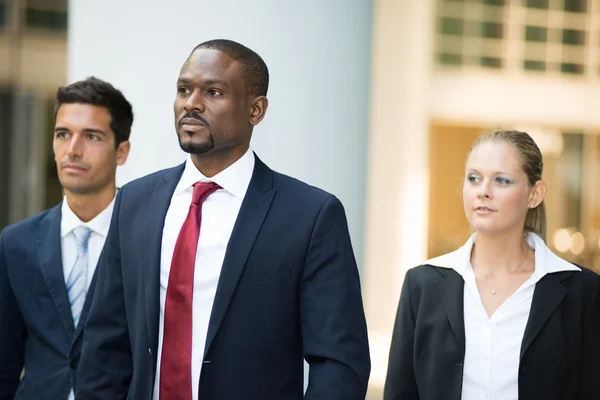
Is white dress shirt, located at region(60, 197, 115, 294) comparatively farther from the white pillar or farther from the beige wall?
the beige wall

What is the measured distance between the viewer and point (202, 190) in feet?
7.75

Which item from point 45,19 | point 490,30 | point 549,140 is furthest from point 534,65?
point 45,19

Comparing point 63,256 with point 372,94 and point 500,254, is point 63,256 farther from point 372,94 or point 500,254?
point 372,94

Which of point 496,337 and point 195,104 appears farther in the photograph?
point 496,337

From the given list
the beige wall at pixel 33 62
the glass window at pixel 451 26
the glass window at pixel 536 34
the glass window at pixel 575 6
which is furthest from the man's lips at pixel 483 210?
the glass window at pixel 575 6

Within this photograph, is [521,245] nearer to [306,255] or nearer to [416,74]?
[306,255]

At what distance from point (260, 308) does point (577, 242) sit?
949 cm

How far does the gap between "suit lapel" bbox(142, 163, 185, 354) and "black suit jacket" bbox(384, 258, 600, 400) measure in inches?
38.1

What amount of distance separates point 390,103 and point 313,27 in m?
5.08

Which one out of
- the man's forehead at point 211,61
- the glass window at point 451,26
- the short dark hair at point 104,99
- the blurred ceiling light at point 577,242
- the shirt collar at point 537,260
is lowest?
the blurred ceiling light at point 577,242

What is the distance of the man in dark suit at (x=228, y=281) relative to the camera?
7.35ft

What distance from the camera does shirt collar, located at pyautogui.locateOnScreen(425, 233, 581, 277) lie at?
2.85m

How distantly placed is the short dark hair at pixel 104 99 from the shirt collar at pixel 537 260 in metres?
1.22

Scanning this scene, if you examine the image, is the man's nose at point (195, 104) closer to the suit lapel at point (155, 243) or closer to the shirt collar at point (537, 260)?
the suit lapel at point (155, 243)
